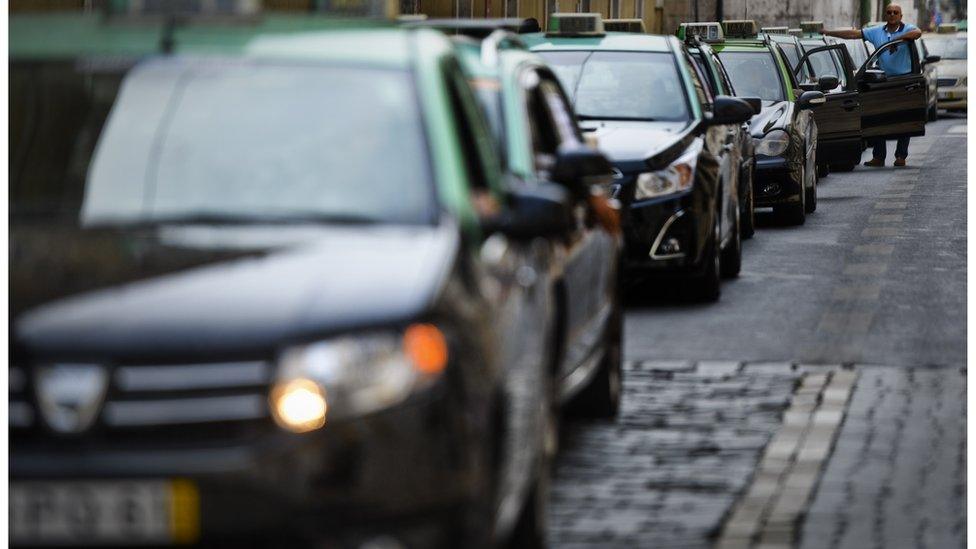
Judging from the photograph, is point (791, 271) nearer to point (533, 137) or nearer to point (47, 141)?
point (533, 137)

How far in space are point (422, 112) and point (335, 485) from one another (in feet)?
5.25

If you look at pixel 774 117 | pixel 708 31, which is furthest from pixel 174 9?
pixel 708 31

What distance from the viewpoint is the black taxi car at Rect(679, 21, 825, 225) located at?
18281 millimetres

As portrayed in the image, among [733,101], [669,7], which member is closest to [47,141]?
[733,101]

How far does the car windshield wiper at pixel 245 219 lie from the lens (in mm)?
5637

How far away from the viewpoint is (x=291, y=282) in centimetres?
505

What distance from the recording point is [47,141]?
6242mm

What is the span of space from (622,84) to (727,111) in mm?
699

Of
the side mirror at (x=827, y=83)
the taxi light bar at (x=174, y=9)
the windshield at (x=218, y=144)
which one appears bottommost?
the side mirror at (x=827, y=83)

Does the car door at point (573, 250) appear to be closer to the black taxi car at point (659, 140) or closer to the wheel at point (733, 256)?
the black taxi car at point (659, 140)

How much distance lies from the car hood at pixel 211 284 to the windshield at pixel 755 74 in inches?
575

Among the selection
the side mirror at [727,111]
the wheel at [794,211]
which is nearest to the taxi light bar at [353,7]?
the side mirror at [727,111]

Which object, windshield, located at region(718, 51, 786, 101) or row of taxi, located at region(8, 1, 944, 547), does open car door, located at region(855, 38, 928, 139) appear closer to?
windshield, located at region(718, 51, 786, 101)

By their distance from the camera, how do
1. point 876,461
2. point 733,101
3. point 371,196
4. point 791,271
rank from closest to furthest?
point 371,196, point 876,461, point 733,101, point 791,271
